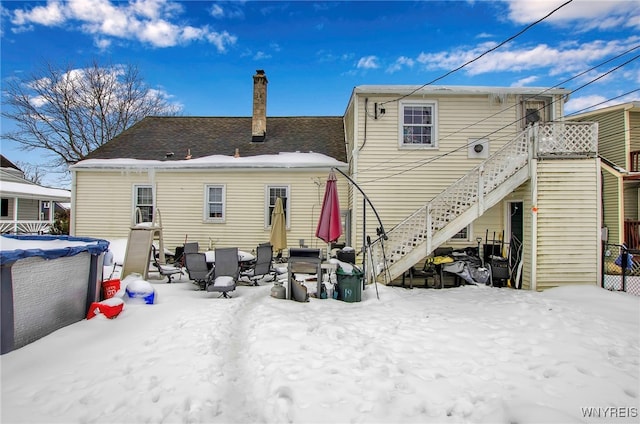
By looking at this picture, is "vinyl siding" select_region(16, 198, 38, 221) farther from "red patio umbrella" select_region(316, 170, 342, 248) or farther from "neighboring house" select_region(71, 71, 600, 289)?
"red patio umbrella" select_region(316, 170, 342, 248)

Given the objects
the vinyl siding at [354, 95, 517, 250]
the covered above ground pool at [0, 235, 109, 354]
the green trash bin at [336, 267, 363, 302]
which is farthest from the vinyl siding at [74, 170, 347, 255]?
the covered above ground pool at [0, 235, 109, 354]

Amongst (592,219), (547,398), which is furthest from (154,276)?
(592,219)

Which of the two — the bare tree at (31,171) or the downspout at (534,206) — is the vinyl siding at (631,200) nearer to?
the downspout at (534,206)

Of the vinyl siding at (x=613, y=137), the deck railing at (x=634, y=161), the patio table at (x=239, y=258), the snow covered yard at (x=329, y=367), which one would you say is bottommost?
the snow covered yard at (x=329, y=367)

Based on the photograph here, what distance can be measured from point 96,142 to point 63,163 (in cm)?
269

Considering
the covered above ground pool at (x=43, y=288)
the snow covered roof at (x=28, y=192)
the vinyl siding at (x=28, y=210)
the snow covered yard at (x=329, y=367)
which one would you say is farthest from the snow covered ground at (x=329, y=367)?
the vinyl siding at (x=28, y=210)

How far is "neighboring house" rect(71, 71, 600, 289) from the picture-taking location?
855cm

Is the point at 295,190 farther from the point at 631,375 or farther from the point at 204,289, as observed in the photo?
the point at 631,375

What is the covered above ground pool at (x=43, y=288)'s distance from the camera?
3.84m

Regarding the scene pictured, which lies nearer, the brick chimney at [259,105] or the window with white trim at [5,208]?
the brick chimney at [259,105]

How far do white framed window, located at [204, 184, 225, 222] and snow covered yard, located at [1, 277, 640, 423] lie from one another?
6631 millimetres

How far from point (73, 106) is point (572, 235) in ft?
94.1

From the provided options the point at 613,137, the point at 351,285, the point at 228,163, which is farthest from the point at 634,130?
the point at 228,163

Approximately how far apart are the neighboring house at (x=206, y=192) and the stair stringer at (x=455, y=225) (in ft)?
13.6
